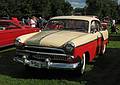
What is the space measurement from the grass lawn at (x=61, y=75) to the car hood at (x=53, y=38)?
928mm

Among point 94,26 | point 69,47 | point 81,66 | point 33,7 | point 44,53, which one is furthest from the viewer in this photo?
point 33,7

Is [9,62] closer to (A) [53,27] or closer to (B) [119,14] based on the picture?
(A) [53,27]

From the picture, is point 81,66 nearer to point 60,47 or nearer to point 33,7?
point 60,47

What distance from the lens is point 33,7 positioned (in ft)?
273

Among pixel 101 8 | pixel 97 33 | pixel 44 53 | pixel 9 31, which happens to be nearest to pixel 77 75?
pixel 44 53

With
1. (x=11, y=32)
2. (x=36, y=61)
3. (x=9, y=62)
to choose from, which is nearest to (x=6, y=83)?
(x=36, y=61)

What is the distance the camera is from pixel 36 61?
8.27 meters

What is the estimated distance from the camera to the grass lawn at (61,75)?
7977 millimetres

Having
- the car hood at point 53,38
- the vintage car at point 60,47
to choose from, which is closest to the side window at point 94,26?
the vintage car at point 60,47

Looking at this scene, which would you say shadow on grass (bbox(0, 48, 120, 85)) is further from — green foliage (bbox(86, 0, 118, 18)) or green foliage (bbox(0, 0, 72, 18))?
green foliage (bbox(86, 0, 118, 18))

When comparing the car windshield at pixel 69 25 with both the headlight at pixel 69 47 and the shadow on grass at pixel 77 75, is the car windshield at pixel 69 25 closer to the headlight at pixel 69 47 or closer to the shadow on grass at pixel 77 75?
the shadow on grass at pixel 77 75

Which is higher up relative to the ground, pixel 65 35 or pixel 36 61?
pixel 65 35

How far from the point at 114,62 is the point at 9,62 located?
3.52 metres

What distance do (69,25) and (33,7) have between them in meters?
74.3
